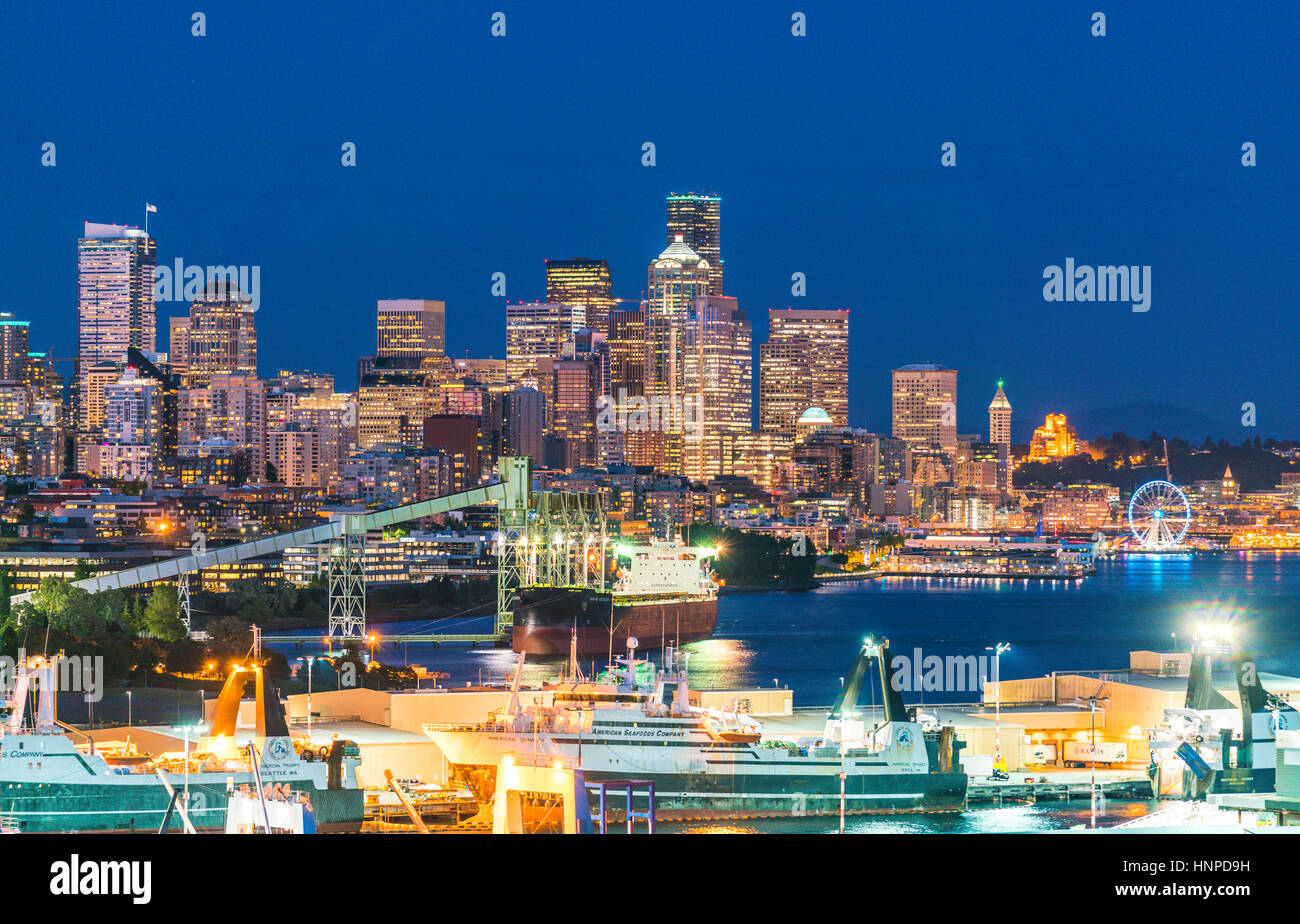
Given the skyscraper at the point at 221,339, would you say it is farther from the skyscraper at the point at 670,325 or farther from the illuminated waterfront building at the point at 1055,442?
the illuminated waterfront building at the point at 1055,442

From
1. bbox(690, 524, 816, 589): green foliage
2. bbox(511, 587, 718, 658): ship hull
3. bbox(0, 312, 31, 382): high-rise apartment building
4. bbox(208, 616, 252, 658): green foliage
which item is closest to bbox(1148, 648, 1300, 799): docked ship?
bbox(208, 616, 252, 658): green foliage

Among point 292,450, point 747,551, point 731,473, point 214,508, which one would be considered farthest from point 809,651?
point 731,473

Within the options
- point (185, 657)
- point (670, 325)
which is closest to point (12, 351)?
point (670, 325)

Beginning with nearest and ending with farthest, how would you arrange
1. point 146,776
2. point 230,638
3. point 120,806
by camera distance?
1. point 120,806
2. point 146,776
3. point 230,638

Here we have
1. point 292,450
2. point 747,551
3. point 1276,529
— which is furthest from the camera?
point 1276,529

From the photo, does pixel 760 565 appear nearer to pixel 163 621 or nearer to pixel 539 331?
pixel 163 621
